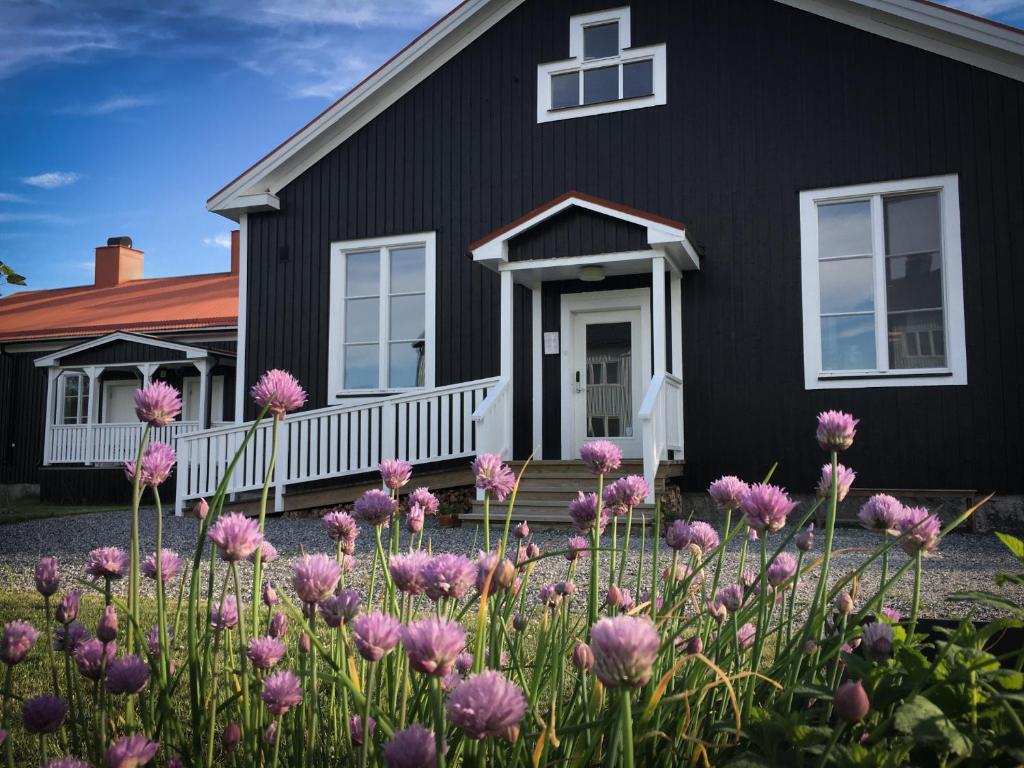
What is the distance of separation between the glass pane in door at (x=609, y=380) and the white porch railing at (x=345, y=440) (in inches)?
51.6

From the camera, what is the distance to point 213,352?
15117 mm

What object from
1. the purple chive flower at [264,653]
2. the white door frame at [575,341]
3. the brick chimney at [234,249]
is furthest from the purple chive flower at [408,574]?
the brick chimney at [234,249]

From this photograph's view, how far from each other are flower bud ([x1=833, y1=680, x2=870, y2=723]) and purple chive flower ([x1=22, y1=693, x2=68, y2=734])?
1.09 m

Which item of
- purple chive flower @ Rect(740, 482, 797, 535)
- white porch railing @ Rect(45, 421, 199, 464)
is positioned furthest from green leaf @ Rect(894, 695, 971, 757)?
white porch railing @ Rect(45, 421, 199, 464)

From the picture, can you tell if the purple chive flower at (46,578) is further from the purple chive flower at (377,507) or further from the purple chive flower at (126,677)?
the purple chive flower at (377,507)

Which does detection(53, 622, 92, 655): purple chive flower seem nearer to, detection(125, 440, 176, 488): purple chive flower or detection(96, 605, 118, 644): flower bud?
detection(96, 605, 118, 644): flower bud

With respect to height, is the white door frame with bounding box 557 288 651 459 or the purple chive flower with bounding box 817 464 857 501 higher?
the white door frame with bounding box 557 288 651 459

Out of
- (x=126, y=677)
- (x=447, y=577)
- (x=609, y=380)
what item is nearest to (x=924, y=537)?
(x=447, y=577)

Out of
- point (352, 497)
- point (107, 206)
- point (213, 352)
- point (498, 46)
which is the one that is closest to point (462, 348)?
point (352, 497)

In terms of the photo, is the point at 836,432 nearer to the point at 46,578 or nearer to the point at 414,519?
the point at 414,519

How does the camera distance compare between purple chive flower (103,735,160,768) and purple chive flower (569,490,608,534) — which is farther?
purple chive flower (569,490,608,534)

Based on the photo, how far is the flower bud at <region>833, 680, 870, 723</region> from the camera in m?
0.93

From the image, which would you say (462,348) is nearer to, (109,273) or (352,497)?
(352,497)

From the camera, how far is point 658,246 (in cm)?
795
